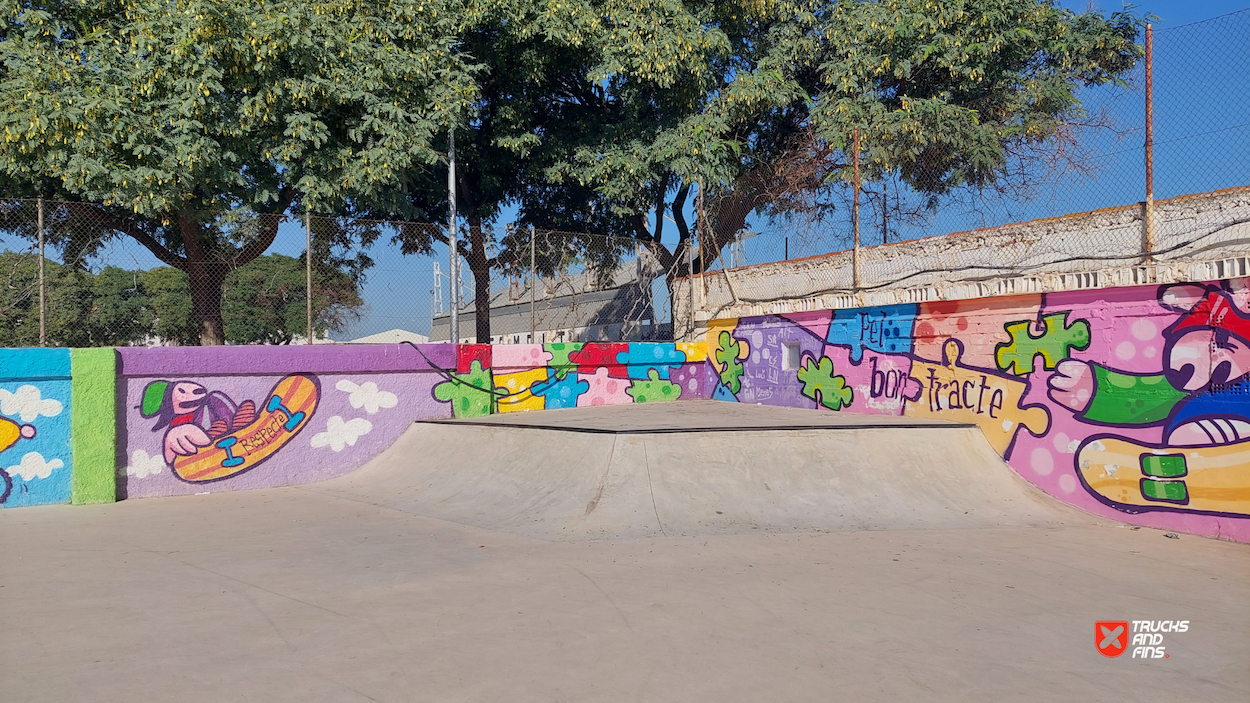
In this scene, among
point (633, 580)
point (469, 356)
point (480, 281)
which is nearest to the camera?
point (633, 580)

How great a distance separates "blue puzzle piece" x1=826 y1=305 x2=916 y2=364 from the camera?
10.5m

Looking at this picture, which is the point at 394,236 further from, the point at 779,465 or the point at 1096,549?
the point at 1096,549

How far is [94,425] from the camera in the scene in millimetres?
9500

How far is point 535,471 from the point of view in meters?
9.02

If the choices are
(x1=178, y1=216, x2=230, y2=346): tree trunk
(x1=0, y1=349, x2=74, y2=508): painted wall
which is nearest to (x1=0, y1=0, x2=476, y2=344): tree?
(x1=178, y1=216, x2=230, y2=346): tree trunk

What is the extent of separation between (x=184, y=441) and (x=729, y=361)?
8478mm

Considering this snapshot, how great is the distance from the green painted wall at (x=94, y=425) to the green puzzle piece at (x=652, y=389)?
25.1ft

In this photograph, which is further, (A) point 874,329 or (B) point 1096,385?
(A) point 874,329

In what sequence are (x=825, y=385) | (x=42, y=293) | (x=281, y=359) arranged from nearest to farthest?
1. (x=42, y=293)
2. (x=281, y=359)
3. (x=825, y=385)

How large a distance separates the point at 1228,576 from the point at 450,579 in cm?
591

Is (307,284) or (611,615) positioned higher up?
(307,284)

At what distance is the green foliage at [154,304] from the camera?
8969mm

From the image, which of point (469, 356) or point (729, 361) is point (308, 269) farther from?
point (729, 361)

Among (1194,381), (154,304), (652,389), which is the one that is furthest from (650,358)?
(1194,381)
